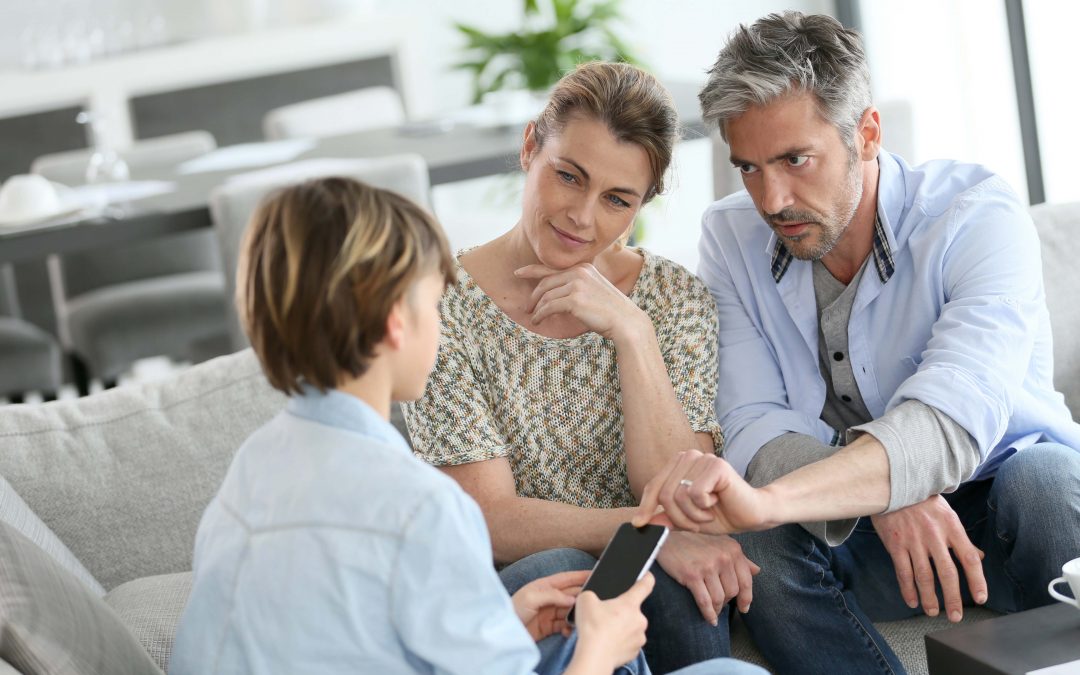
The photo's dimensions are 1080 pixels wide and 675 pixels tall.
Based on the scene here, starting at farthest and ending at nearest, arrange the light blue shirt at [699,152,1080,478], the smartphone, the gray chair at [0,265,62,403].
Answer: the gray chair at [0,265,62,403] < the light blue shirt at [699,152,1080,478] < the smartphone

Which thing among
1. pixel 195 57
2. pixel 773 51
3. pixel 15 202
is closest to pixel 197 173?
pixel 15 202

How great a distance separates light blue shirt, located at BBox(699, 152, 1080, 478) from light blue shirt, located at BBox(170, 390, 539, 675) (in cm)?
79

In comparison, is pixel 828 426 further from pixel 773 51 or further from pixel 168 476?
pixel 168 476

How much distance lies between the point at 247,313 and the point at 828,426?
3.45 feet

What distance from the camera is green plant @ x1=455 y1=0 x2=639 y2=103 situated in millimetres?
5289

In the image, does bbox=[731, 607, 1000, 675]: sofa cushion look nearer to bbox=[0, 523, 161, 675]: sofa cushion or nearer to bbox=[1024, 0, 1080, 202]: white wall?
bbox=[0, 523, 161, 675]: sofa cushion

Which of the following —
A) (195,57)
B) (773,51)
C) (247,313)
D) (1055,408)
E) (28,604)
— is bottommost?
(1055,408)

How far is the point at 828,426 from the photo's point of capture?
6.38 ft

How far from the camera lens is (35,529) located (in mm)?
1725

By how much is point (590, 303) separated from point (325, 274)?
0.70 m

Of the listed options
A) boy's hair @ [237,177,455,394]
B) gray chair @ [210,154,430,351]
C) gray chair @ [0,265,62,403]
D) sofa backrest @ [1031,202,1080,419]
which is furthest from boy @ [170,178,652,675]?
gray chair @ [0,265,62,403]

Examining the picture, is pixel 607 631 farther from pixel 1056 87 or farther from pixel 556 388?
pixel 1056 87

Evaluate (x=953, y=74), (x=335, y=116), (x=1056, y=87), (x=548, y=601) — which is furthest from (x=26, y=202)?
(x=953, y=74)

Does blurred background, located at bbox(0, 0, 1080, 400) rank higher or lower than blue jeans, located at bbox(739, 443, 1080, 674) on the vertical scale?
higher
